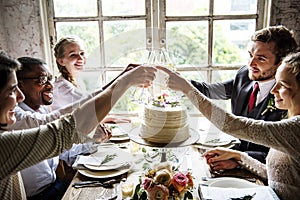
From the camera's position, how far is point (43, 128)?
3.28ft

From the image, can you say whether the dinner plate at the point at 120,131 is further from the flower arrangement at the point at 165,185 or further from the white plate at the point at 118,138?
the flower arrangement at the point at 165,185

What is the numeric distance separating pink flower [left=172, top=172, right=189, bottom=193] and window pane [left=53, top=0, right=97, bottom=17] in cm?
152

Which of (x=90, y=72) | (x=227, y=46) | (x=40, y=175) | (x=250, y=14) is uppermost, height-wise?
(x=250, y=14)

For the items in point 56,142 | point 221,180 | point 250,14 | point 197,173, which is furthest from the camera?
point 250,14

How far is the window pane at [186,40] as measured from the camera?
2260mm

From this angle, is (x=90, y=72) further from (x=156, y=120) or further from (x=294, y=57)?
(x=294, y=57)

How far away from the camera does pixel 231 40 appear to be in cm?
230

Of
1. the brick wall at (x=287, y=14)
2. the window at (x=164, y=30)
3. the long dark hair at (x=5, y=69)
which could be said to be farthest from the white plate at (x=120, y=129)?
the brick wall at (x=287, y=14)

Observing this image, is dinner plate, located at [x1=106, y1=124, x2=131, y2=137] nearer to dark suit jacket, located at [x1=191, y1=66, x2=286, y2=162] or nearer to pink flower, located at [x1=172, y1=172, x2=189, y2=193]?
dark suit jacket, located at [x1=191, y1=66, x2=286, y2=162]

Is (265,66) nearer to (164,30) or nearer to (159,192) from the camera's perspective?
(164,30)

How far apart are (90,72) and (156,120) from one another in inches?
49.7

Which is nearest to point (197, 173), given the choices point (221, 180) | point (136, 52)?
point (221, 180)

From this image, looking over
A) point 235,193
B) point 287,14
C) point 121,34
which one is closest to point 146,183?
point 235,193

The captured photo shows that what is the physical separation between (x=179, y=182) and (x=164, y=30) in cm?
142
